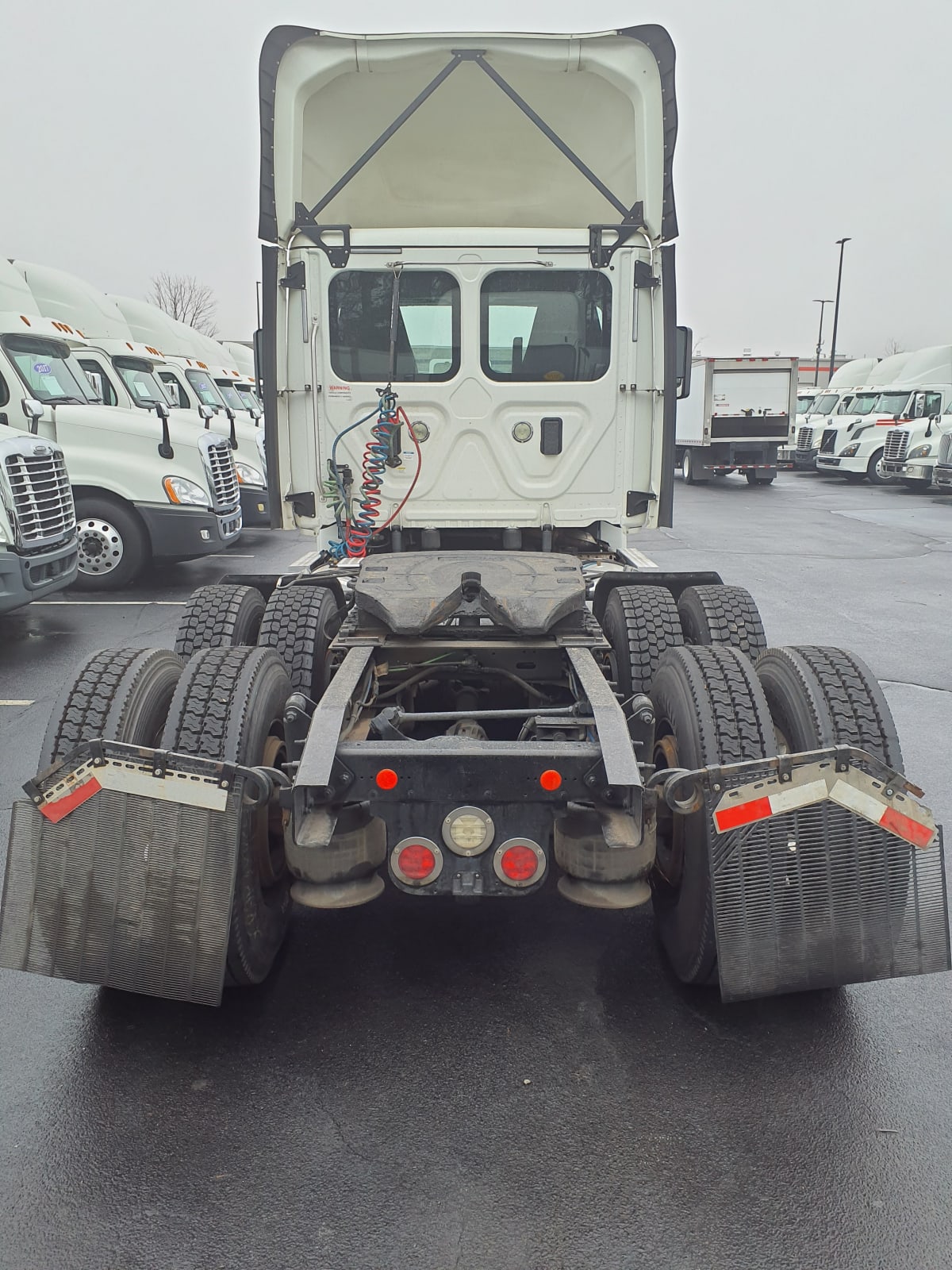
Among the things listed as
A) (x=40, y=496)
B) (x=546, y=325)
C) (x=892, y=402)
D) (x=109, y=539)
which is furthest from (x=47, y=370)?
(x=892, y=402)

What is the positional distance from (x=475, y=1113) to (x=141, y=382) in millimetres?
12199

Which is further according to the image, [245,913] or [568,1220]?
[245,913]

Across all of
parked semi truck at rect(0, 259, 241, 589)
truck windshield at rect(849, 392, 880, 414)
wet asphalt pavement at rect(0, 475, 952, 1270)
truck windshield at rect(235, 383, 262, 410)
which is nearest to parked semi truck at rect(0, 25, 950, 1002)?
wet asphalt pavement at rect(0, 475, 952, 1270)

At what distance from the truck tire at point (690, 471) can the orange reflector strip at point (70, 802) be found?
23689 millimetres

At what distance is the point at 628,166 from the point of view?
5371mm

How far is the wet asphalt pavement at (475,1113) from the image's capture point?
7.64 ft

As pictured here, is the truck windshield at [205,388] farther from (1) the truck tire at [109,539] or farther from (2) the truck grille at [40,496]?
(2) the truck grille at [40,496]

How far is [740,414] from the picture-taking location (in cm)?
2352

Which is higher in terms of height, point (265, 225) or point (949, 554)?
point (265, 225)

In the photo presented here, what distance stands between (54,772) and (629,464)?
12.6ft

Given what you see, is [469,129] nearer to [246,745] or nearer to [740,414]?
[246,745]

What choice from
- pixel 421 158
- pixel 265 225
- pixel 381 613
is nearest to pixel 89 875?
pixel 381 613

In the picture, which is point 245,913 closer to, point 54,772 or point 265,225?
point 54,772

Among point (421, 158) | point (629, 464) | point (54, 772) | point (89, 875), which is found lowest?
point (89, 875)
